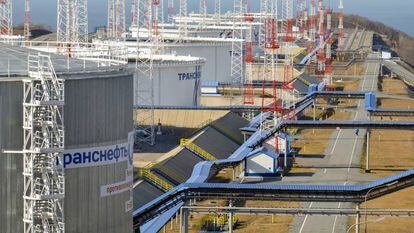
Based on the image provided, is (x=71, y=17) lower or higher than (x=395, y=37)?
higher

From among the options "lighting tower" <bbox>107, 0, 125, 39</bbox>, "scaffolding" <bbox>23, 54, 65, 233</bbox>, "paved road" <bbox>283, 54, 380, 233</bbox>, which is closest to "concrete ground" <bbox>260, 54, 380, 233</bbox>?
"paved road" <bbox>283, 54, 380, 233</bbox>

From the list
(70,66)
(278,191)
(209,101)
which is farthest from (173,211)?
(209,101)

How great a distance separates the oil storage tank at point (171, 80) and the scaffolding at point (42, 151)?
31076mm

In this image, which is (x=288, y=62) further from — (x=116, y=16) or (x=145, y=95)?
(x=145, y=95)

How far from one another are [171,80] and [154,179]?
19.1 metres

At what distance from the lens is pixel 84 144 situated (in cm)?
2427

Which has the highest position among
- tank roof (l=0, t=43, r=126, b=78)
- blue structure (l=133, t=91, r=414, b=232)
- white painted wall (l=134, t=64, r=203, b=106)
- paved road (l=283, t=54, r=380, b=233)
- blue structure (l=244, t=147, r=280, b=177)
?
tank roof (l=0, t=43, r=126, b=78)

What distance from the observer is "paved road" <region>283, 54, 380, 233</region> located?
120ft

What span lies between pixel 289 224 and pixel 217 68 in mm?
45760

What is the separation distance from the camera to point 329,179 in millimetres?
47188

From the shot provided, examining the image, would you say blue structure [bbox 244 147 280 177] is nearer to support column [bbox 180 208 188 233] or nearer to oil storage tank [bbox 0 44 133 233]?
support column [bbox 180 208 188 233]

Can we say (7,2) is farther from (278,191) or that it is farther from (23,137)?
(23,137)

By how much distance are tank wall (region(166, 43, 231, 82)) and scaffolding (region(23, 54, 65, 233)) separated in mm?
55390

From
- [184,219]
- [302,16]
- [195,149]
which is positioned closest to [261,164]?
[195,149]
